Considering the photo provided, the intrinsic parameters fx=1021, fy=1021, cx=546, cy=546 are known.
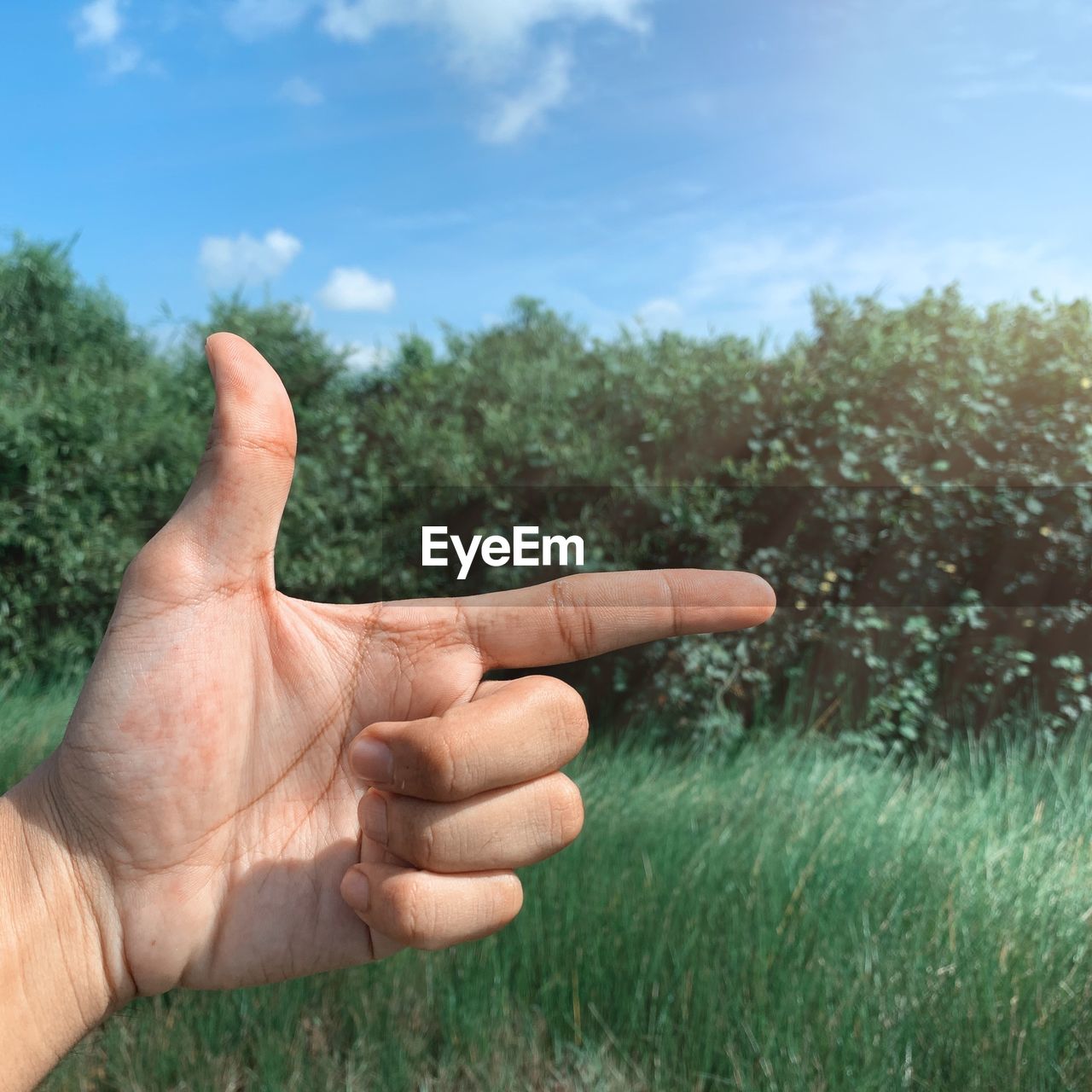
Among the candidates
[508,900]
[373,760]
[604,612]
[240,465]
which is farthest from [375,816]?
[240,465]

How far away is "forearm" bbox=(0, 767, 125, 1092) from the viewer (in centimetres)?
168

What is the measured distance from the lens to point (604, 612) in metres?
1.61

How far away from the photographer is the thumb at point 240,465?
5.19 feet

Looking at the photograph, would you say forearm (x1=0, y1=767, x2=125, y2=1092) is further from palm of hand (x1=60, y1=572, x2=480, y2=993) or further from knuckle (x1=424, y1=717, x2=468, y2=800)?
knuckle (x1=424, y1=717, x2=468, y2=800)

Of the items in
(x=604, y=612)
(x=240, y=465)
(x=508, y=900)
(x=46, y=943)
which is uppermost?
(x=240, y=465)

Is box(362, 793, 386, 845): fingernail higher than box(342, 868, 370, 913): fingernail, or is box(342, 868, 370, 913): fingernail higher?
box(362, 793, 386, 845): fingernail

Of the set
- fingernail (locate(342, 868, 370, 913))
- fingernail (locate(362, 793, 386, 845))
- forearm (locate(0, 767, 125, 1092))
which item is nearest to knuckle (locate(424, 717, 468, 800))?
fingernail (locate(362, 793, 386, 845))

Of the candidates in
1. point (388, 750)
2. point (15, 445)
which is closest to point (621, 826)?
point (388, 750)

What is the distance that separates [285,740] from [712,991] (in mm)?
1588

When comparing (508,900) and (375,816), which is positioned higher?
(375,816)

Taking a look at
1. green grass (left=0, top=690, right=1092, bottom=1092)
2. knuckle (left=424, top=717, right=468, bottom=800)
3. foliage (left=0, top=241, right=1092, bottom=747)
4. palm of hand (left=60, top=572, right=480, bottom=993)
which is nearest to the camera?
knuckle (left=424, top=717, right=468, bottom=800)

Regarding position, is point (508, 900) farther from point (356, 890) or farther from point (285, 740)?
point (285, 740)

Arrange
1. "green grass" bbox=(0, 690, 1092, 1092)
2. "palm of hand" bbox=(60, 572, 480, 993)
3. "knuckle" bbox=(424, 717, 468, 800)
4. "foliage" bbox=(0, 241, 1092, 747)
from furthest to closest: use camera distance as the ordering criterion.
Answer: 1. "foliage" bbox=(0, 241, 1092, 747)
2. "green grass" bbox=(0, 690, 1092, 1092)
3. "palm of hand" bbox=(60, 572, 480, 993)
4. "knuckle" bbox=(424, 717, 468, 800)

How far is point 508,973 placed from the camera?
2.98m
